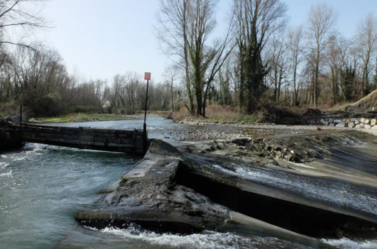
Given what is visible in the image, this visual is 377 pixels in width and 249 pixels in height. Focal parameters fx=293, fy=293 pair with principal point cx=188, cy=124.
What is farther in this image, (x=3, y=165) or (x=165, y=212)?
(x=3, y=165)

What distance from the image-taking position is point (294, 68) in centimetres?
4794

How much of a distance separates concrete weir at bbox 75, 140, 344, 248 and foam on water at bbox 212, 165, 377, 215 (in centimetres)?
178

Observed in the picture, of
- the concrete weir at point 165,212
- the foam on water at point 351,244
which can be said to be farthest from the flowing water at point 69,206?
the concrete weir at point 165,212

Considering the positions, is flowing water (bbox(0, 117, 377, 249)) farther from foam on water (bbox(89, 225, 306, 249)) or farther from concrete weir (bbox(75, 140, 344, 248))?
concrete weir (bbox(75, 140, 344, 248))

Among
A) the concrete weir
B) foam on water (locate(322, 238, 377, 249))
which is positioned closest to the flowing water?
foam on water (locate(322, 238, 377, 249))

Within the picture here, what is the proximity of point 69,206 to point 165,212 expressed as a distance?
2.38 metres

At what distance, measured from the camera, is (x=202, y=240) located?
4.28m

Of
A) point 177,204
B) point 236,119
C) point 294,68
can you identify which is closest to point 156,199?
point 177,204

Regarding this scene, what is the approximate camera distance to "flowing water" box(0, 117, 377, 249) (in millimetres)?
4285

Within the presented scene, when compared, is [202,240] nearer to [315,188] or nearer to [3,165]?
[315,188]

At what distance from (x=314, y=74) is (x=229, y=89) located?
592 inches

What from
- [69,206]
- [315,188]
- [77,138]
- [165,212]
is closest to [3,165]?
[77,138]

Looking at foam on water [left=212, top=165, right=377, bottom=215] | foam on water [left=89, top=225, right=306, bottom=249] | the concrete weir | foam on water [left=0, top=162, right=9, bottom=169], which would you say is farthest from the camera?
foam on water [left=0, top=162, right=9, bottom=169]

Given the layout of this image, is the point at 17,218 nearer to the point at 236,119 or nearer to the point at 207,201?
the point at 207,201
